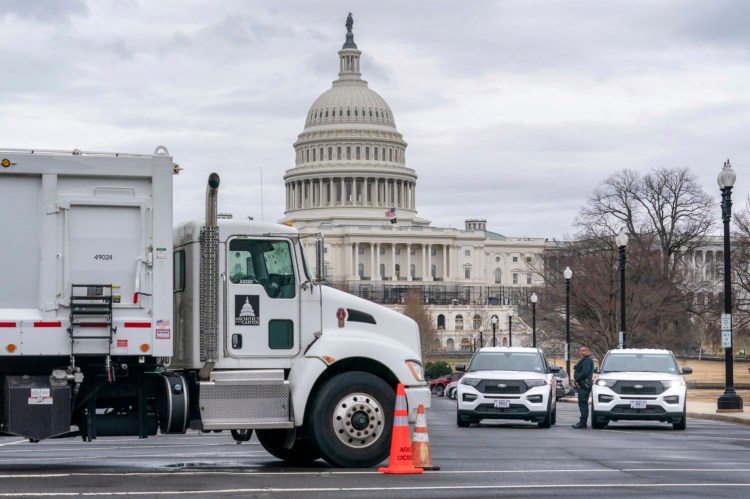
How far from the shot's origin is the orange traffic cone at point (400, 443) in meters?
16.5

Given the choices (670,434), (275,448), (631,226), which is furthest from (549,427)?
(631,226)

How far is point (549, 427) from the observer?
1176 inches

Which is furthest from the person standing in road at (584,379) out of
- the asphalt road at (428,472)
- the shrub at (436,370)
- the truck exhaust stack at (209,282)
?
the shrub at (436,370)

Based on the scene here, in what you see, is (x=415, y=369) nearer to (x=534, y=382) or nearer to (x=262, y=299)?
(x=262, y=299)

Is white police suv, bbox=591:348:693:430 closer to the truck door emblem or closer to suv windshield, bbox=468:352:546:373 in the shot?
suv windshield, bbox=468:352:546:373

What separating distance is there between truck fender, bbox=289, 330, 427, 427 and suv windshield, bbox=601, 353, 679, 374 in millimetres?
13780

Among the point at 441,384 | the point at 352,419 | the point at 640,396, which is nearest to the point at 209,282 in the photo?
the point at 352,419

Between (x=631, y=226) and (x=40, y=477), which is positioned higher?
(x=631, y=226)

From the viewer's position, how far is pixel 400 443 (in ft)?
54.2

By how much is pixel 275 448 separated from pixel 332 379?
208cm

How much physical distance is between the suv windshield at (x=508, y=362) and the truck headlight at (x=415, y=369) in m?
13.0

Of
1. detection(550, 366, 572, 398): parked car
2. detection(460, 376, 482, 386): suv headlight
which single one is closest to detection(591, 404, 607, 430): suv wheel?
detection(460, 376, 482, 386): suv headlight

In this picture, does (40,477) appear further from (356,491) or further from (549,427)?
(549,427)

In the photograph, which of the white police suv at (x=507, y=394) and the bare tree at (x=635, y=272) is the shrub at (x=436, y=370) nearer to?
the bare tree at (x=635, y=272)
